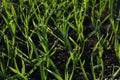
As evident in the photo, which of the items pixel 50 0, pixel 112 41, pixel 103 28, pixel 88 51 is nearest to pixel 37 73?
pixel 88 51

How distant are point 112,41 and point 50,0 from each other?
21.6 inches

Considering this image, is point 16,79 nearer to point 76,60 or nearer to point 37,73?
point 37,73

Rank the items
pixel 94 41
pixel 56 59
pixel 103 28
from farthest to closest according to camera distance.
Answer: pixel 103 28 → pixel 94 41 → pixel 56 59

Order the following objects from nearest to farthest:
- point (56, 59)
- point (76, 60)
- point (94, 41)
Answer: point (76, 60), point (56, 59), point (94, 41)

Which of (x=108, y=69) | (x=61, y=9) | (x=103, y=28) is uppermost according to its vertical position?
(x=61, y=9)

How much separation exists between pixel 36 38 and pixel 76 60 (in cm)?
42

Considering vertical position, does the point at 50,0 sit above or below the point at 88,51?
above

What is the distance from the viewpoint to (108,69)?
56.0 inches

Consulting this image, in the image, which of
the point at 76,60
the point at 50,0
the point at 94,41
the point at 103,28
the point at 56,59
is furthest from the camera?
the point at 50,0

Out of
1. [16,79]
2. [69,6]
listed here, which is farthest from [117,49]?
[69,6]

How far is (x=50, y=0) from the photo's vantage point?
1941 mm

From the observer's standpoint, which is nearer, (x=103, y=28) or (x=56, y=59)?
(x=56, y=59)

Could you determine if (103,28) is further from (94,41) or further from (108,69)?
(108,69)

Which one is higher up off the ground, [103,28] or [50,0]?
[50,0]
